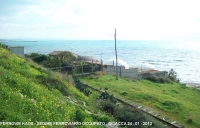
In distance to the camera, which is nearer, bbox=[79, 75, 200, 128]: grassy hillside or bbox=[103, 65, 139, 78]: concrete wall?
bbox=[79, 75, 200, 128]: grassy hillside

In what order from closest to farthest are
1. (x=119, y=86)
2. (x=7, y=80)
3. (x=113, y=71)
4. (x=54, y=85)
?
(x=7, y=80) < (x=54, y=85) < (x=119, y=86) < (x=113, y=71)

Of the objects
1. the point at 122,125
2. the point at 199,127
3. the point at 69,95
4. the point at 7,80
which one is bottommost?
the point at 199,127

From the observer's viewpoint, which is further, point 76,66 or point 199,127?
point 76,66

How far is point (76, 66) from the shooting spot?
27.1m

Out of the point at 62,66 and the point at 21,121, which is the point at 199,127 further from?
the point at 62,66

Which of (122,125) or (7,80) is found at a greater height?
(7,80)

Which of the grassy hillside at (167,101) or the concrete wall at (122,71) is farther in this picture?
the concrete wall at (122,71)

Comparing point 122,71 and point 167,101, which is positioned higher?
point 122,71

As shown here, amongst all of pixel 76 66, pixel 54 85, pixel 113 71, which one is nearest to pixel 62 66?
pixel 76 66

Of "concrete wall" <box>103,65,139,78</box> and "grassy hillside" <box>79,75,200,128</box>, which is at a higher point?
"concrete wall" <box>103,65,139,78</box>

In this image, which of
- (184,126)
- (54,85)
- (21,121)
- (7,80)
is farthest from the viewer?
(184,126)

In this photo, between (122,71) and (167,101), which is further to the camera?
(122,71)

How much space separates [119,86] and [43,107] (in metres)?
15.2

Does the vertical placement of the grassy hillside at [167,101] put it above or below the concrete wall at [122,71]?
below
